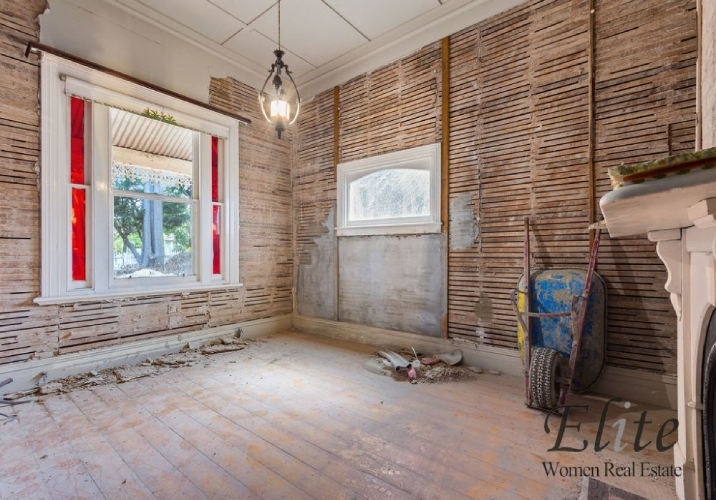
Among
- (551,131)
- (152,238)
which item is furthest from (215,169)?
(551,131)

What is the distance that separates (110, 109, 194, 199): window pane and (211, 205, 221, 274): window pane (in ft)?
1.14

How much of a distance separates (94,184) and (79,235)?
0.48 m

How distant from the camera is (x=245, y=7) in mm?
3080

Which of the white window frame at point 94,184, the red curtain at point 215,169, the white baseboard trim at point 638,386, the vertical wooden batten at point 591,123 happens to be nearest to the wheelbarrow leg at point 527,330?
the vertical wooden batten at point 591,123

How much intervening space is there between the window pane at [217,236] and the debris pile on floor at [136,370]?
0.86 meters

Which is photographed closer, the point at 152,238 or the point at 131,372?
the point at 131,372

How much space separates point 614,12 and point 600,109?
2.35 ft

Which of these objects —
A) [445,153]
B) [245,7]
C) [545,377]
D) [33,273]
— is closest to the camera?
[545,377]

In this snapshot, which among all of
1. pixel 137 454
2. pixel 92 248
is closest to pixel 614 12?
pixel 137 454

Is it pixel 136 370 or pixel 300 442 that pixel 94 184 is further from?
pixel 300 442

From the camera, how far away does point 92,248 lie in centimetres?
287

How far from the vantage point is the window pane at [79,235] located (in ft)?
9.20

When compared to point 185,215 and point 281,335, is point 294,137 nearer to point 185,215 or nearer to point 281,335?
point 185,215

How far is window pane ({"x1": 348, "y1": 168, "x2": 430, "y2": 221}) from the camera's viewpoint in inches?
136
